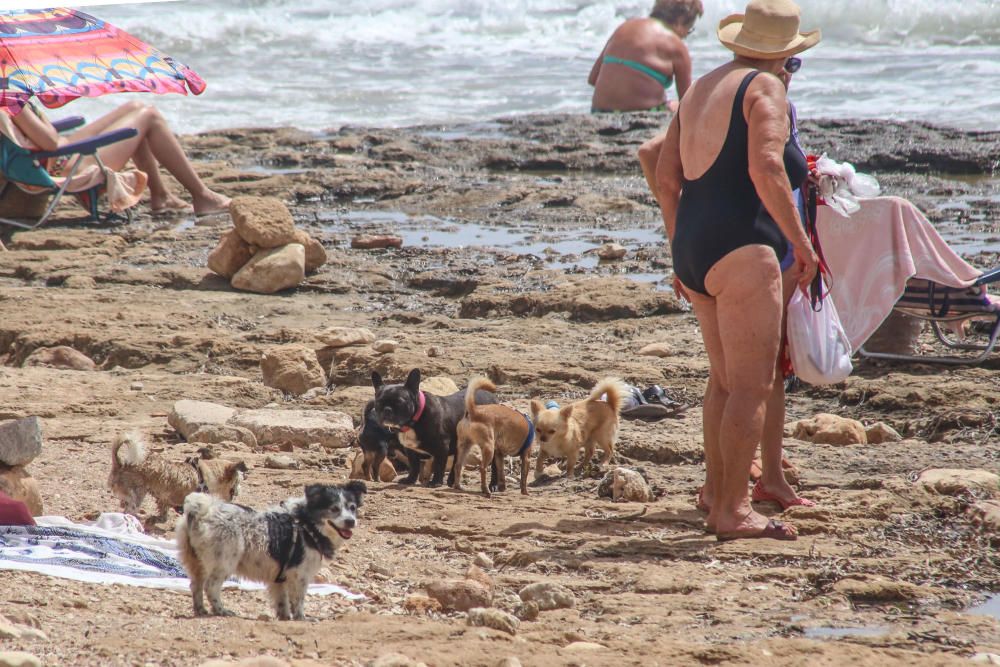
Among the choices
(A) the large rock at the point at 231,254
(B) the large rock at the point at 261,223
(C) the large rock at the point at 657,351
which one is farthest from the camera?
(A) the large rock at the point at 231,254

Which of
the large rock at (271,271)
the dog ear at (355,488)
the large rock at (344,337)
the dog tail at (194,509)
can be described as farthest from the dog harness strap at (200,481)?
the large rock at (271,271)

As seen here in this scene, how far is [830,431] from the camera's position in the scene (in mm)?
7207

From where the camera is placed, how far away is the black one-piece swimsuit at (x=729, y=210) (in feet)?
16.7

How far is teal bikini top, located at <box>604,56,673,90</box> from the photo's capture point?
17281 mm

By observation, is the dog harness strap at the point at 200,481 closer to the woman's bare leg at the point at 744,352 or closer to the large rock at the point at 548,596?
the large rock at the point at 548,596

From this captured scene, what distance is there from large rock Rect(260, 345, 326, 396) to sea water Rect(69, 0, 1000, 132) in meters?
12.5

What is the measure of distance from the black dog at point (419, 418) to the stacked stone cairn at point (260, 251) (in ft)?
14.2

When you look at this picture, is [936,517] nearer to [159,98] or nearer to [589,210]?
[589,210]

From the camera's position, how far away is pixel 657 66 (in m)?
17.1

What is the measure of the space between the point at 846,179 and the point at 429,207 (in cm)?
886

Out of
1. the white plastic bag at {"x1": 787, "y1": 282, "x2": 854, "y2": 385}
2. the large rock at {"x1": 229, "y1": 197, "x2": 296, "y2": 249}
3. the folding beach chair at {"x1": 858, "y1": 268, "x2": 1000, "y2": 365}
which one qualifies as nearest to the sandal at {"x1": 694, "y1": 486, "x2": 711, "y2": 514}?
the white plastic bag at {"x1": 787, "y1": 282, "x2": 854, "y2": 385}

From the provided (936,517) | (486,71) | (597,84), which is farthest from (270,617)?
(486,71)

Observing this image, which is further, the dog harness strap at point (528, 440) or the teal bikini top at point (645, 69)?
the teal bikini top at point (645, 69)

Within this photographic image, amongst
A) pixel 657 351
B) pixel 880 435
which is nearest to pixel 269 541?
pixel 880 435
